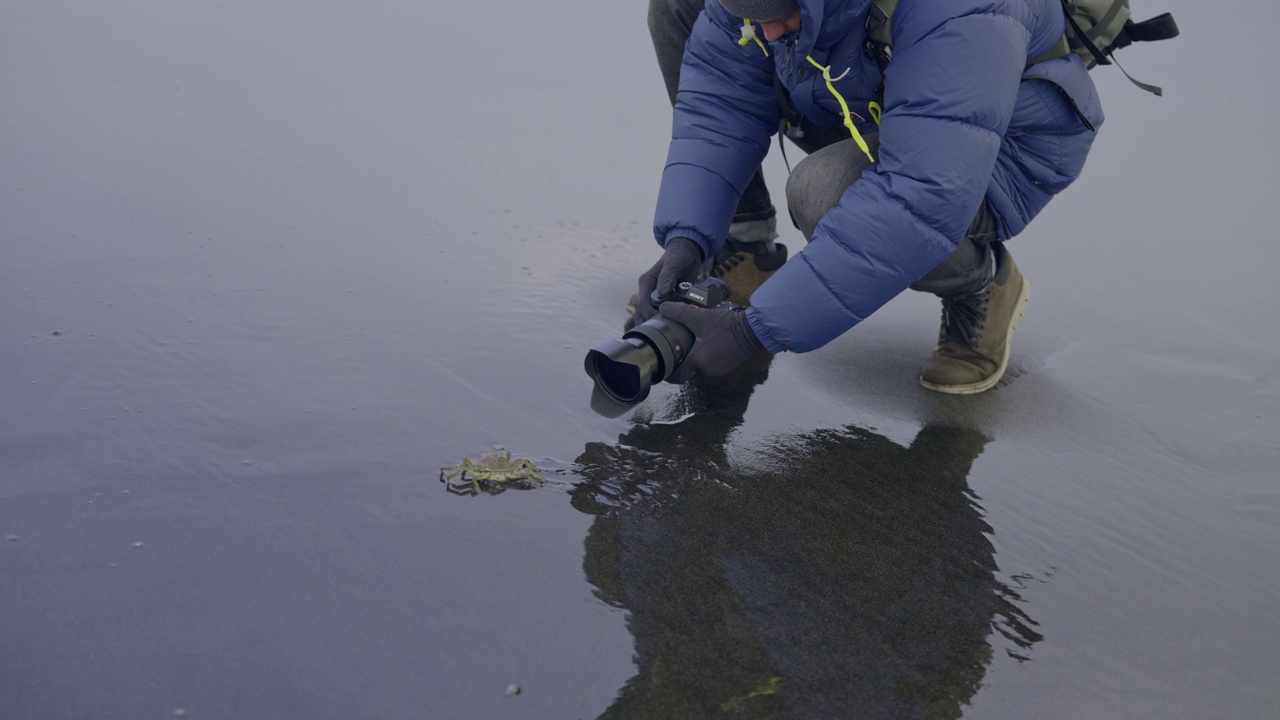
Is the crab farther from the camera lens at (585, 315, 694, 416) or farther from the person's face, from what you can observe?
the person's face

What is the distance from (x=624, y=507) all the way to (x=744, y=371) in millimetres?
765

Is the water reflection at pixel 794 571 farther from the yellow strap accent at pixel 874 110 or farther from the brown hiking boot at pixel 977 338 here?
the yellow strap accent at pixel 874 110

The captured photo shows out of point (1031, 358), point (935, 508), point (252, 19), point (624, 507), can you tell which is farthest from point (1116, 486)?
point (252, 19)

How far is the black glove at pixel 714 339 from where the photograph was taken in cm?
205

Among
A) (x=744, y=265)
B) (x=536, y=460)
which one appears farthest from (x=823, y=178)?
(x=536, y=460)

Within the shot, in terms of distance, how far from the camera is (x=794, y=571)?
66.2 inches

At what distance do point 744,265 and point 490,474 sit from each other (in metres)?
1.22

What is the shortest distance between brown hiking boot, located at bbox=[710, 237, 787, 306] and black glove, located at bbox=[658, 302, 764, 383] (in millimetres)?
750

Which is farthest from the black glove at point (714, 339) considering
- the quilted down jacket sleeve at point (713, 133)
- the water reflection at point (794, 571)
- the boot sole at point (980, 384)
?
the boot sole at point (980, 384)

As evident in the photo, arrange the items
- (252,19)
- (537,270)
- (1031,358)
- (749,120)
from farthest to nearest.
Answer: (252,19), (537,270), (1031,358), (749,120)

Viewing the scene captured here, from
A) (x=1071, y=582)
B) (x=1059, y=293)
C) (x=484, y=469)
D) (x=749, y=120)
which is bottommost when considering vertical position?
(x=1059, y=293)

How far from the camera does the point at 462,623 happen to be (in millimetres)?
1451

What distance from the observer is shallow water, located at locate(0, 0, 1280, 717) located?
140 centimetres

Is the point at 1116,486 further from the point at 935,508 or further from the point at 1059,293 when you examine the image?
the point at 1059,293
